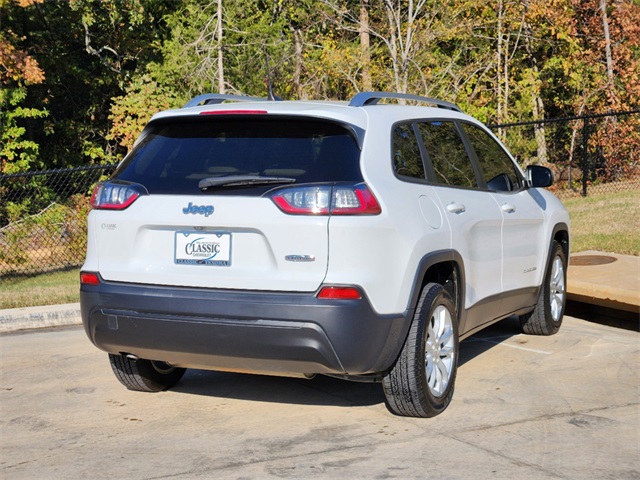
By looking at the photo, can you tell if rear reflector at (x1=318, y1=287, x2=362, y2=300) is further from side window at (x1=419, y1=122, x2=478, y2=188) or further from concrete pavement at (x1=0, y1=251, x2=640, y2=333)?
concrete pavement at (x1=0, y1=251, x2=640, y2=333)

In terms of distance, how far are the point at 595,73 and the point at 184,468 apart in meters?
29.2

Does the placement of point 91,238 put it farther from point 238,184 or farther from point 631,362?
point 631,362

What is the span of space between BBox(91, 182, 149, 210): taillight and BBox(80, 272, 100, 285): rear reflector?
15.2 inches

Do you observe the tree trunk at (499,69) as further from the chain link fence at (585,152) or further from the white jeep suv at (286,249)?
the white jeep suv at (286,249)

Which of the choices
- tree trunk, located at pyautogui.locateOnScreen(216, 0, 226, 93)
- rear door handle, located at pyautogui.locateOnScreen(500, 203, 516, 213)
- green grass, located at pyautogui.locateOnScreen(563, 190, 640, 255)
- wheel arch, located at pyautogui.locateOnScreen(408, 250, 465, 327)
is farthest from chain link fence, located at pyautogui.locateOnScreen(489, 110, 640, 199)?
wheel arch, located at pyautogui.locateOnScreen(408, 250, 465, 327)

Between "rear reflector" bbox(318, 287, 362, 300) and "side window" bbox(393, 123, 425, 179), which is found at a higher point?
"side window" bbox(393, 123, 425, 179)

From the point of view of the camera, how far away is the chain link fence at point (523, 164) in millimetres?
15836

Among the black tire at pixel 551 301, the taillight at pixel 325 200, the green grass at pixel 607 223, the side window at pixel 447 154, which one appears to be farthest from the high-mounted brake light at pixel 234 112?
the green grass at pixel 607 223

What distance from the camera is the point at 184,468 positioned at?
16.4ft

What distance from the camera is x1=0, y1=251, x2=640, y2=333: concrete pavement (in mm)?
8828

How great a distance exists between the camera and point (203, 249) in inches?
214

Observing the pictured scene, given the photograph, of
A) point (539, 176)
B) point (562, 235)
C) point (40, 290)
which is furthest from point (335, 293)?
point (40, 290)

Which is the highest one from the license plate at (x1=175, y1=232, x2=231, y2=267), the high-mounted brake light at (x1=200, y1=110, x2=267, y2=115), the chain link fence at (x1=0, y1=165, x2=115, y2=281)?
the high-mounted brake light at (x1=200, y1=110, x2=267, y2=115)

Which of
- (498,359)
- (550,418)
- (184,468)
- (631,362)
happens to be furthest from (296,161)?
(631,362)
